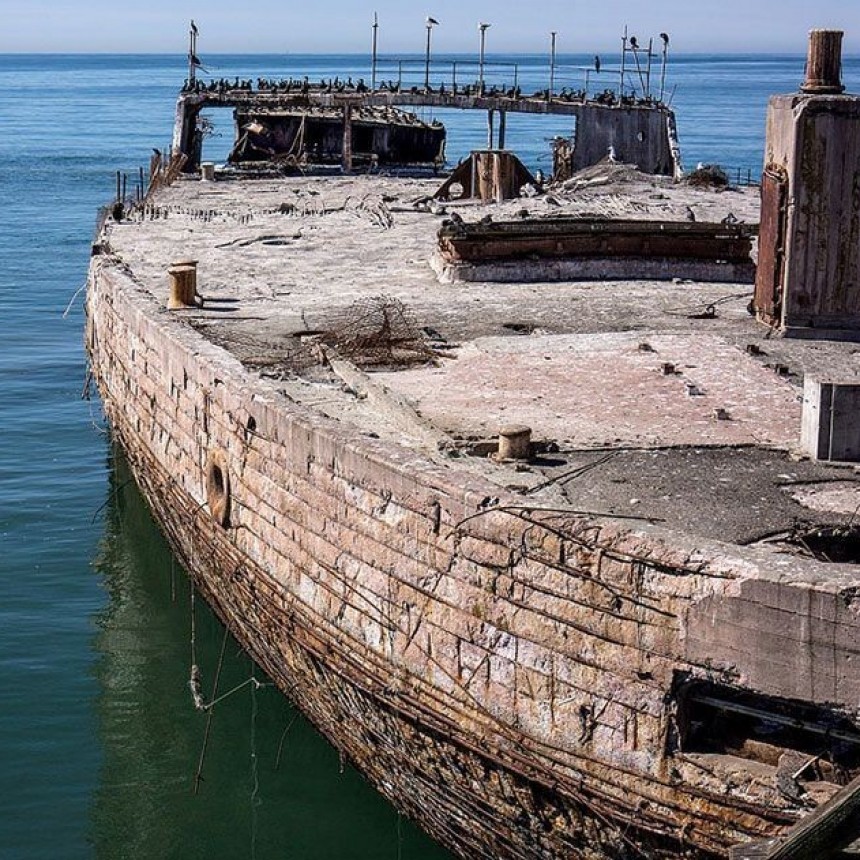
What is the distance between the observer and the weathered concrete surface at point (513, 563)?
26.4ft

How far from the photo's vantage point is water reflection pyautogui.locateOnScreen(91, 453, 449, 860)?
1062 centimetres

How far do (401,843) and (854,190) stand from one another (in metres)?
6.64

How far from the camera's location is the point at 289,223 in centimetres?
2247

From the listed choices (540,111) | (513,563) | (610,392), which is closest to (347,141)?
(540,111)

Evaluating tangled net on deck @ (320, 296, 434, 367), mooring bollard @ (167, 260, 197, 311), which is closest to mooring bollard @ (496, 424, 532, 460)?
tangled net on deck @ (320, 296, 434, 367)

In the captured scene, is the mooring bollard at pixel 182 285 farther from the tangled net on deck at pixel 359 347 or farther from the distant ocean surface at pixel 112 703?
the distant ocean surface at pixel 112 703

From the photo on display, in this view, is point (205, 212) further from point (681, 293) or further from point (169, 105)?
point (169, 105)

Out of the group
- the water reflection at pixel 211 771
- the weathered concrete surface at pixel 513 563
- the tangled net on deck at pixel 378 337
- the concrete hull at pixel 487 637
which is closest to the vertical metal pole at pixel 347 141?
the weathered concrete surface at pixel 513 563

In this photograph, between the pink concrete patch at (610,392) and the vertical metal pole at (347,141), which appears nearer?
the pink concrete patch at (610,392)

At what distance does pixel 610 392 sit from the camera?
11.9 meters

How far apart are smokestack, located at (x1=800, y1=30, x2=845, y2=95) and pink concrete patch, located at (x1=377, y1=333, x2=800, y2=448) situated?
2.26 metres

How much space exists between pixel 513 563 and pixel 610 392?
3.37m

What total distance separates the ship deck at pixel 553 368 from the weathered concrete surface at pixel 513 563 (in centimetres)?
5

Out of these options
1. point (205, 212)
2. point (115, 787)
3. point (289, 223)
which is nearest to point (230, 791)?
point (115, 787)
